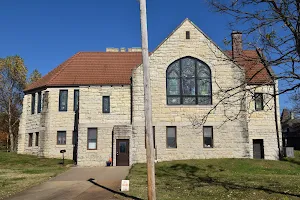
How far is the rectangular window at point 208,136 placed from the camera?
78.6 feet

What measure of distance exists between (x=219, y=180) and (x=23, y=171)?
43.2ft

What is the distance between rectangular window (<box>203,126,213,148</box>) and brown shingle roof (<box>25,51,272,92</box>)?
619cm

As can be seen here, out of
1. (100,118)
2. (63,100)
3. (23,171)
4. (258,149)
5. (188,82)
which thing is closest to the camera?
(23,171)

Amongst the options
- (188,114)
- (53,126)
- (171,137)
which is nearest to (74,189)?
(171,137)

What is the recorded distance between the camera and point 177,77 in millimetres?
24516

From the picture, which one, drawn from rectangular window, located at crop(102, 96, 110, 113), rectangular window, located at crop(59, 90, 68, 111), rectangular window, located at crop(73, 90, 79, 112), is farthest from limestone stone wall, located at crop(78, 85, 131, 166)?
rectangular window, located at crop(59, 90, 68, 111)

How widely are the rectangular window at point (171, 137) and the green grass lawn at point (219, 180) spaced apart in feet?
6.10

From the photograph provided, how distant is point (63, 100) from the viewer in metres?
29.1

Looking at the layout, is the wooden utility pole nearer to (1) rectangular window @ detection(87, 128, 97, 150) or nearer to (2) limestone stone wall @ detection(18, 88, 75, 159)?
(1) rectangular window @ detection(87, 128, 97, 150)

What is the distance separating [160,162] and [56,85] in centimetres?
1298

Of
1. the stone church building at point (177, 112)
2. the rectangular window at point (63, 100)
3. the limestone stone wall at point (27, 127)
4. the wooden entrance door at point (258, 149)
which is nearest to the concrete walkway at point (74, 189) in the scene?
the stone church building at point (177, 112)

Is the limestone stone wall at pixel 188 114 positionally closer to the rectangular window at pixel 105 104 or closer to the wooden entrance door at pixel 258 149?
the rectangular window at pixel 105 104

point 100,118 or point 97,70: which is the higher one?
point 97,70

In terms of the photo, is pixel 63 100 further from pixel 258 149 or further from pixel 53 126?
pixel 258 149
